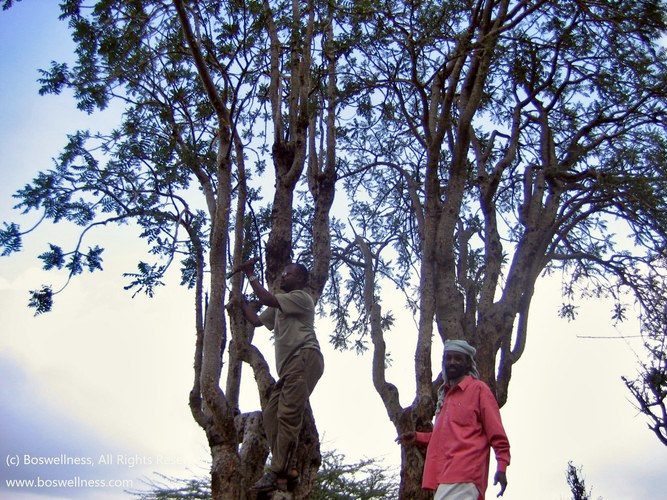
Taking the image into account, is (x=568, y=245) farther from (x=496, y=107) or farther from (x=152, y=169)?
(x=152, y=169)

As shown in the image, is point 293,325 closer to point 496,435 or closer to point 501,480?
point 496,435

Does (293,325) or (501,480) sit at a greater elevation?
(293,325)

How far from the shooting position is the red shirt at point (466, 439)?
14.3 ft

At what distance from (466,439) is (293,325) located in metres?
1.85

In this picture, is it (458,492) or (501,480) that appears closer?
(501,480)

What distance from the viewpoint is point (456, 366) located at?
4.87 m

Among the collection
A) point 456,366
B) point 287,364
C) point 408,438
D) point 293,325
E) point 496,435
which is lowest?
point 496,435

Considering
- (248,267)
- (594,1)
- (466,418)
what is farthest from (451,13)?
(466,418)

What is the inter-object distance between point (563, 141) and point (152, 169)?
223 inches

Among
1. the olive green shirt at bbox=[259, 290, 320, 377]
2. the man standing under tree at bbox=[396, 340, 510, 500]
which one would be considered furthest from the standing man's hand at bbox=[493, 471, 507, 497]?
the olive green shirt at bbox=[259, 290, 320, 377]

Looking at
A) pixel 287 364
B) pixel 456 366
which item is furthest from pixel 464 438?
pixel 287 364

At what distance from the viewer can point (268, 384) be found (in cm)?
628

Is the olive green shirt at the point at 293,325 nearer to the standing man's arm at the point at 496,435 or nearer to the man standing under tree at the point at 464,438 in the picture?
the man standing under tree at the point at 464,438

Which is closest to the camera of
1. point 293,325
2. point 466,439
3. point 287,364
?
point 466,439
